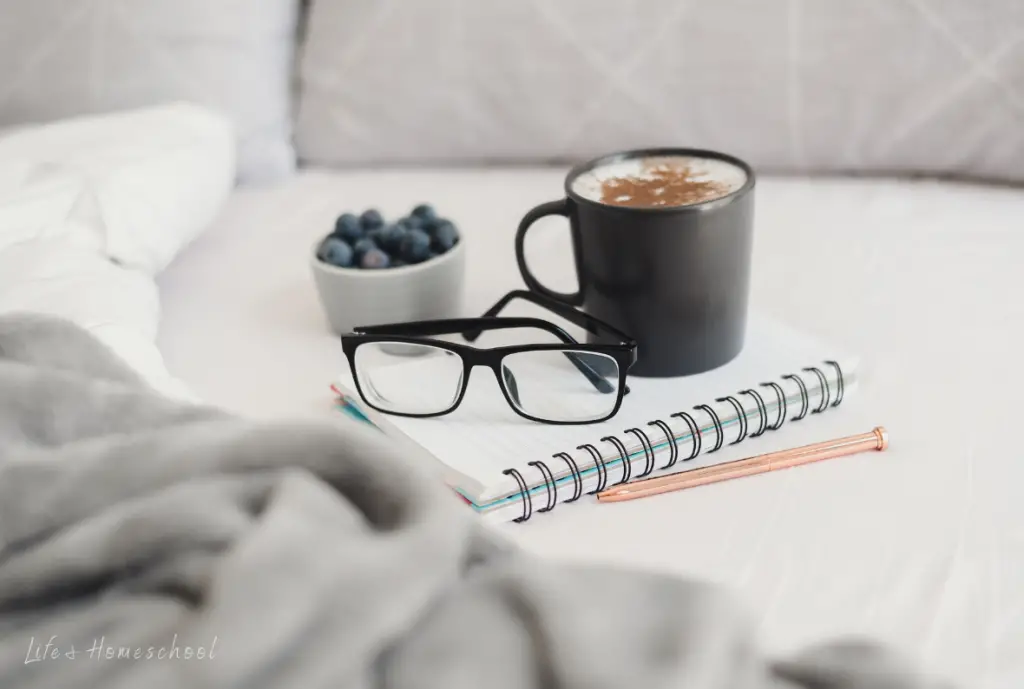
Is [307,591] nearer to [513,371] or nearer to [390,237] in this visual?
[513,371]

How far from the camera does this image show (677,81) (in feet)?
3.35

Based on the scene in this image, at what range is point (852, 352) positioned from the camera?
0.71m

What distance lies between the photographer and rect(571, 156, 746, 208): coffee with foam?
0.68 meters

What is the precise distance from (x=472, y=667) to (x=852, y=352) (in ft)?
1.51

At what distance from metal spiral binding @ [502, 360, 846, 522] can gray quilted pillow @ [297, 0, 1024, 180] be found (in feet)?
1.40

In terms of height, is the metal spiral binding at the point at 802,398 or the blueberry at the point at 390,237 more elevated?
the blueberry at the point at 390,237

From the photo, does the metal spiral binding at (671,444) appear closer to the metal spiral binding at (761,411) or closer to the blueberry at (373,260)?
the metal spiral binding at (761,411)

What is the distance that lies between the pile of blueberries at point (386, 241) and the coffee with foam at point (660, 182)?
0.44 feet

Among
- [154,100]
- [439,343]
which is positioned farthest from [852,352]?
[154,100]

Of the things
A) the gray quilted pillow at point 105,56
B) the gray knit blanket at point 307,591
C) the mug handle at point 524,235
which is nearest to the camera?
the gray knit blanket at point 307,591

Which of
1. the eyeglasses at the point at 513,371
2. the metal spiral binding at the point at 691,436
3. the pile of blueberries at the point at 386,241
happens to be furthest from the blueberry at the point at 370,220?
the metal spiral binding at the point at 691,436

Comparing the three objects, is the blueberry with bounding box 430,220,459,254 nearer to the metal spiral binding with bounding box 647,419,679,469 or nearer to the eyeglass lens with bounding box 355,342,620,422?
the eyeglass lens with bounding box 355,342,620,422

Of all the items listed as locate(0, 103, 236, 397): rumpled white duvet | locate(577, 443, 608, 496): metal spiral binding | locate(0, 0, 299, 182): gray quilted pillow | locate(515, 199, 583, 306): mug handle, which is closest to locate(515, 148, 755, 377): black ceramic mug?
locate(515, 199, 583, 306): mug handle

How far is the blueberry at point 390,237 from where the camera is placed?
2.57 feet
